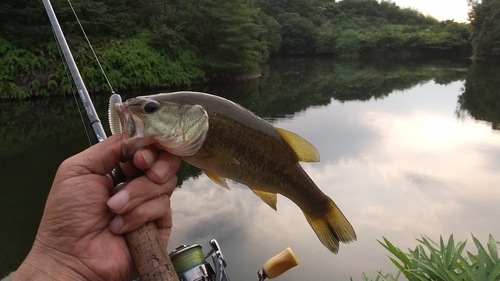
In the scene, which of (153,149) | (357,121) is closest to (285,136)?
(153,149)

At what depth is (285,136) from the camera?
226 cm

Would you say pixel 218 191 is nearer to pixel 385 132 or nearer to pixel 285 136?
pixel 285 136

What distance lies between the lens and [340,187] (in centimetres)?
895

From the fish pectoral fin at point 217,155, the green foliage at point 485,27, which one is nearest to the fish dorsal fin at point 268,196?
the fish pectoral fin at point 217,155

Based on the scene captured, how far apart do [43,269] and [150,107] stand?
969mm

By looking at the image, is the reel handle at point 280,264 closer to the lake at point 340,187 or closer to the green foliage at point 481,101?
the lake at point 340,187

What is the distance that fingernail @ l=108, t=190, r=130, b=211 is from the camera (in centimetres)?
183

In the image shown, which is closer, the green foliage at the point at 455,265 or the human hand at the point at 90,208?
the human hand at the point at 90,208

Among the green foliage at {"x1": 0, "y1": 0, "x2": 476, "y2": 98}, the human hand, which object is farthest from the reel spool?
the green foliage at {"x1": 0, "y1": 0, "x2": 476, "y2": 98}

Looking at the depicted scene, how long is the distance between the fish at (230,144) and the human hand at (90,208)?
0.11m

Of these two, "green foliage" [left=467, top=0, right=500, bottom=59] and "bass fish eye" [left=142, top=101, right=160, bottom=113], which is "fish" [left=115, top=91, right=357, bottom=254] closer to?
"bass fish eye" [left=142, top=101, right=160, bottom=113]

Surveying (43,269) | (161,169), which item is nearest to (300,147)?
(161,169)

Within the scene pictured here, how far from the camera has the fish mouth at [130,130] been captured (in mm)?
1834

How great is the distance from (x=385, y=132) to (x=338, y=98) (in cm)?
896
